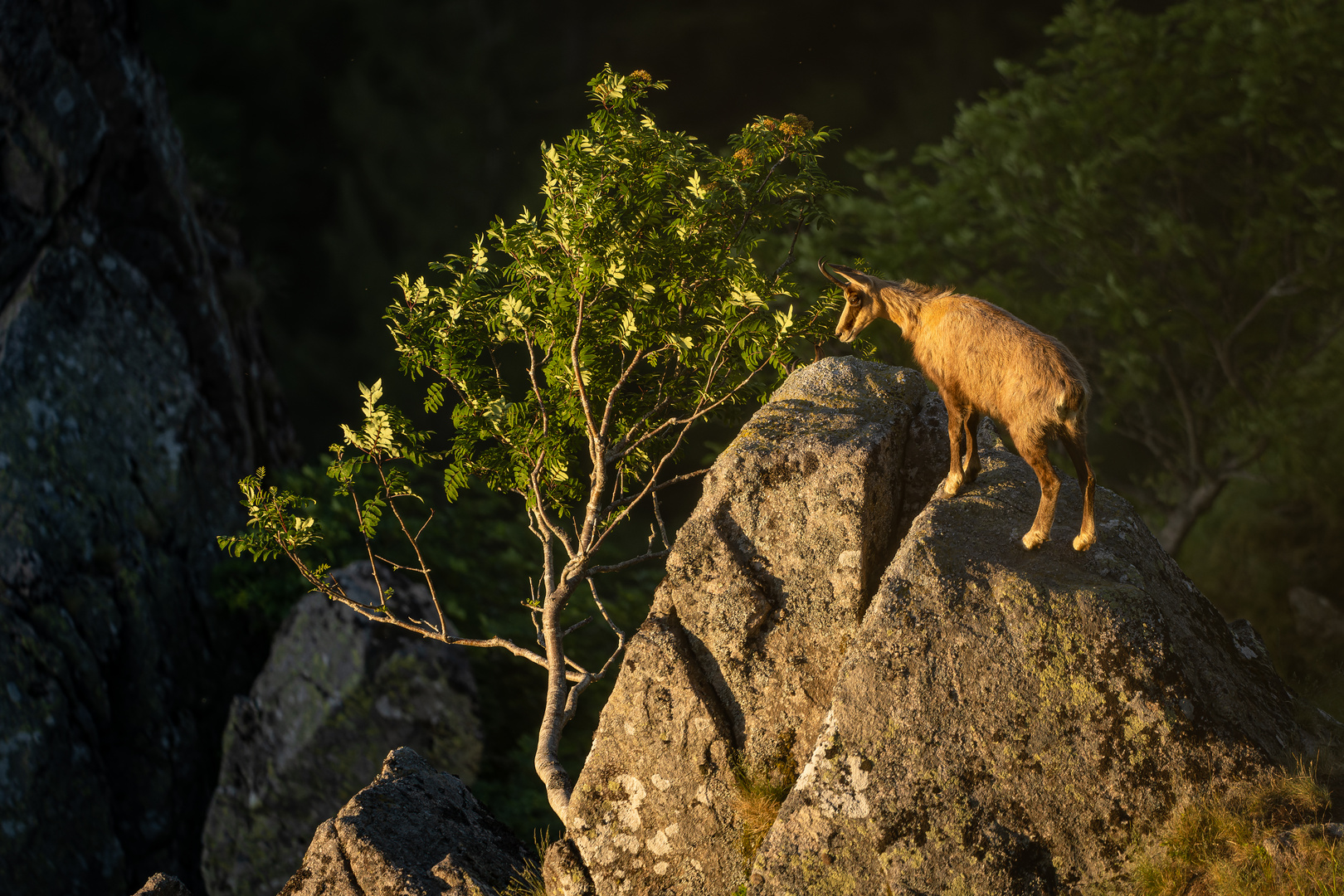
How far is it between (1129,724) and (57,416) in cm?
1468

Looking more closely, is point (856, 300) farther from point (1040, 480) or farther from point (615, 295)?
point (615, 295)

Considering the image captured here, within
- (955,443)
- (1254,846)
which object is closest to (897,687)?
(955,443)

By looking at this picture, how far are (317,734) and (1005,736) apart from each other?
1043cm

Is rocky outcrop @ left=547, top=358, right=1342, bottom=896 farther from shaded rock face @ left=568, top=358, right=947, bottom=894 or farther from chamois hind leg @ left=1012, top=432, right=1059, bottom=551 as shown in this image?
chamois hind leg @ left=1012, top=432, right=1059, bottom=551

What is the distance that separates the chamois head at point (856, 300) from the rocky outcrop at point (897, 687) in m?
0.47

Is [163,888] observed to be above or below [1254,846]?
below

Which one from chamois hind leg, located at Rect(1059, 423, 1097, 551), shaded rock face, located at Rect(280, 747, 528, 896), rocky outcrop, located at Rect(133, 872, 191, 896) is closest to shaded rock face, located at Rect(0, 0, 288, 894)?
rocky outcrop, located at Rect(133, 872, 191, 896)

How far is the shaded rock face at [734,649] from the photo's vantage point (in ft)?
23.9

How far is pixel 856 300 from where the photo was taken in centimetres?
787

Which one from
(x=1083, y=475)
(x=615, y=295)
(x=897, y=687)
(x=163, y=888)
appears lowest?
(x=163, y=888)

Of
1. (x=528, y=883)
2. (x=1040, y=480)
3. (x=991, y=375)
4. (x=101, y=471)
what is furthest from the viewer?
(x=101, y=471)

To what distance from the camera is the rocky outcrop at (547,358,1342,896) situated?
20.5ft

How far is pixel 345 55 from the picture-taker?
41.5 m

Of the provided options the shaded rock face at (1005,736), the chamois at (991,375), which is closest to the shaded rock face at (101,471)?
the shaded rock face at (1005,736)
